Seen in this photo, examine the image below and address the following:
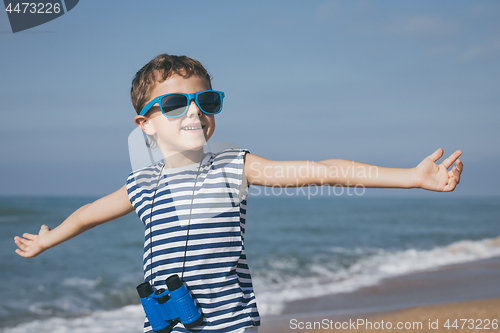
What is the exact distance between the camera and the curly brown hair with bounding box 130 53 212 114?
2.03 meters

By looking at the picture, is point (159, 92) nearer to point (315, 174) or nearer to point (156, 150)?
point (156, 150)

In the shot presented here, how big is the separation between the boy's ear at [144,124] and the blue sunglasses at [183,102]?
164 mm

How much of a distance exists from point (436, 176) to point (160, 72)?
1.32m

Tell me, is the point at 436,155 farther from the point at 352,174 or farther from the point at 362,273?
the point at 362,273

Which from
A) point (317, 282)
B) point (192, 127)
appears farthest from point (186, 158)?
point (317, 282)

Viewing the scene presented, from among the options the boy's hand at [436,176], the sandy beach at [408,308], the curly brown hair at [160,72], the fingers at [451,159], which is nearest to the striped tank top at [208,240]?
the curly brown hair at [160,72]

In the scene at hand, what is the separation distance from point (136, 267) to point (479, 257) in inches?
313

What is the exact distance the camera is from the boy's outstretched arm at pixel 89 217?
89.2 inches

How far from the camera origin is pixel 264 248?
43.4 feet

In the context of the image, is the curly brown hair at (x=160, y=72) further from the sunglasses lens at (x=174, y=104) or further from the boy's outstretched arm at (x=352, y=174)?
the boy's outstretched arm at (x=352, y=174)

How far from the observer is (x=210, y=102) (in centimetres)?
198

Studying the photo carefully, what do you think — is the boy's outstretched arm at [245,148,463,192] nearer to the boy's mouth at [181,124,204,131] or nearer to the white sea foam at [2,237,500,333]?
the boy's mouth at [181,124,204,131]

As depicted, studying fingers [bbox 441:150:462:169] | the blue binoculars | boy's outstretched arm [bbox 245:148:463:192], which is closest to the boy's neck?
boy's outstretched arm [bbox 245:148:463:192]

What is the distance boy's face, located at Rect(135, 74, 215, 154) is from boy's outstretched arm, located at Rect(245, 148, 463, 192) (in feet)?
0.81
